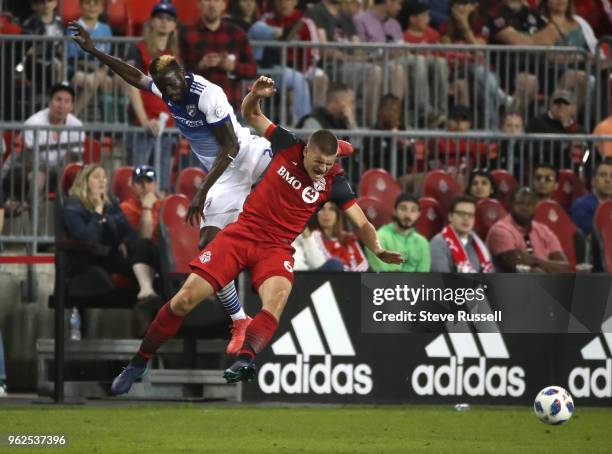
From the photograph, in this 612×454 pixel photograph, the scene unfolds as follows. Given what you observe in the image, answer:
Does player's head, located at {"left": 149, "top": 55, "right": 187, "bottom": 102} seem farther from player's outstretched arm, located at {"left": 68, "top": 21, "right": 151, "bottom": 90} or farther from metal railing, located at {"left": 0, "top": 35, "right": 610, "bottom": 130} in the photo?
metal railing, located at {"left": 0, "top": 35, "right": 610, "bottom": 130}

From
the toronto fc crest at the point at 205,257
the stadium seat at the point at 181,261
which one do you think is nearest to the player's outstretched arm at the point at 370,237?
the toronto fc crest at the point at 205,257

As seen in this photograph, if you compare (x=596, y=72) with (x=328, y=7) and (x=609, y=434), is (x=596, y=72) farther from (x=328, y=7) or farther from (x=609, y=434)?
(x=609, y=434)

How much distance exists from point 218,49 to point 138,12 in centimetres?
223

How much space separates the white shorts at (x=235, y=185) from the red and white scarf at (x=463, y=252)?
2859mm

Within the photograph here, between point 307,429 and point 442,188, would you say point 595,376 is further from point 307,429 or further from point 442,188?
point 307,429

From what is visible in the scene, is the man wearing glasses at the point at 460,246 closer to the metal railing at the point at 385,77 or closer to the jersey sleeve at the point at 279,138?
the metal railing at the point at 385,77

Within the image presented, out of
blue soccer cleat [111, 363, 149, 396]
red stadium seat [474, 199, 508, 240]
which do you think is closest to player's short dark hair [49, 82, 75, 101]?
red stadium seat [474, 199, 508, 240]

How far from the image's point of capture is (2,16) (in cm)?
1927

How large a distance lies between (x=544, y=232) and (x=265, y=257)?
5688 millimetres

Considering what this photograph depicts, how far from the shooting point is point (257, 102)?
1216 centimetres

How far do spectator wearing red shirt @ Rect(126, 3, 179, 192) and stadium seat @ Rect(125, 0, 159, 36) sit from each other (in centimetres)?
Result: 202

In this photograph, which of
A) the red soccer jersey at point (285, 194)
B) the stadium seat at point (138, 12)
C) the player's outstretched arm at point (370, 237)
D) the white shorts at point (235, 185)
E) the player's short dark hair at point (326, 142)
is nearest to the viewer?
the player's short dark hair at point (326, 142)

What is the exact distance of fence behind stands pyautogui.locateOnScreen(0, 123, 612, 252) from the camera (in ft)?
56.3

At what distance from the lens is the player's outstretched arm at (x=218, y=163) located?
12.8 metres
